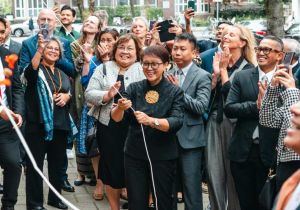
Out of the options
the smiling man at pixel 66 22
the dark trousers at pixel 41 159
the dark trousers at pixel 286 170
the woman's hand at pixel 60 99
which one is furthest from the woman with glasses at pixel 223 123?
the smiling man at pixel 66 22

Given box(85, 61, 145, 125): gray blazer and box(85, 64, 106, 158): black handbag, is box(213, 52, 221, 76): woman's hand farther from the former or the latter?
box(85, 64, 106, 158): black handbag

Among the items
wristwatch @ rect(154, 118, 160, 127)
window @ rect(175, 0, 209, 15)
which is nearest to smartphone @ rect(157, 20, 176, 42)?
wristwatch @ rect(154, 118, 160, 127)

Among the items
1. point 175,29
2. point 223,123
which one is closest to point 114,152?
point 223,123

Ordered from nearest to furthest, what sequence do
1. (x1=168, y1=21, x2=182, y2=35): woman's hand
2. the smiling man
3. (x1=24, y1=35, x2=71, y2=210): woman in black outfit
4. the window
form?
1. (x1=24, y1=35, x2=71, y2=210): woman in black outfit
2. (x1=168, y1=21, x2=182, y2=35): woman's hand
3. the smiling man
4. the window

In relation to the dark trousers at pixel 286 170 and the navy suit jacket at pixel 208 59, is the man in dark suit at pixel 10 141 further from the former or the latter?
the dark trousers at pixel 286 170

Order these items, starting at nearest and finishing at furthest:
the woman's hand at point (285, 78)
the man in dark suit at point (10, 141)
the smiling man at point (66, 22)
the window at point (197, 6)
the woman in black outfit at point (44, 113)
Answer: the woman's hand at point (285, 78) → the man in dark suit at point (10, 141) → the woman in black outfit at point (44, 113) → the smiling man at point (66, 22) → the window at point (197, 6)

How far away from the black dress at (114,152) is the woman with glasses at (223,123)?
2.98ft

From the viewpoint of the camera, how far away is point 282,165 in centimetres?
517

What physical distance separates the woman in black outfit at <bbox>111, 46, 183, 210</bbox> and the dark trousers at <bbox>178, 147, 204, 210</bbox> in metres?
0.39

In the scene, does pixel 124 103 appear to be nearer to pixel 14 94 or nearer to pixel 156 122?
pixel 156 122

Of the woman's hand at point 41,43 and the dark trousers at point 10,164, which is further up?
the woman's hand at point 41,43

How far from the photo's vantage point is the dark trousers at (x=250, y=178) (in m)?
5.95

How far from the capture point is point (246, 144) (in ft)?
19.6

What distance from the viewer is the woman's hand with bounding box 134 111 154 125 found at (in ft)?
17.8
